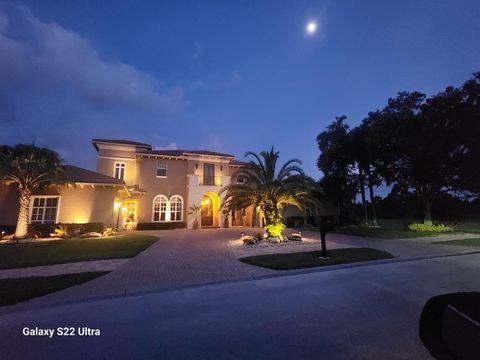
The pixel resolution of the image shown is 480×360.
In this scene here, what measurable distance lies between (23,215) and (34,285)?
43.0 ft

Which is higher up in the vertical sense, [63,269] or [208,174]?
[208,174]

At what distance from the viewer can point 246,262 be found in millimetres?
9422

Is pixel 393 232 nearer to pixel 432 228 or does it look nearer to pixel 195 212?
pixel 432 228

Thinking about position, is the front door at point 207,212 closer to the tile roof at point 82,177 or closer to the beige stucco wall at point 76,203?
the beige stucco wall at point 76,203

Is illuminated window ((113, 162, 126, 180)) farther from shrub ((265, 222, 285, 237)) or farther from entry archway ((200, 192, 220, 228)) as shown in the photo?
shrub ((265, 222, 285, 237))

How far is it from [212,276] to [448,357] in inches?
248

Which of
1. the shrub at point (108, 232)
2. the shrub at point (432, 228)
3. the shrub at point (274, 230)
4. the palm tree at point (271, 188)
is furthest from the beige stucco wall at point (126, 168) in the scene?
the shrub at point (432, 228)

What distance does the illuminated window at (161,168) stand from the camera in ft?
87.2

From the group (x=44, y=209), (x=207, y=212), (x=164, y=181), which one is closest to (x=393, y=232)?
(x=207, y=212)

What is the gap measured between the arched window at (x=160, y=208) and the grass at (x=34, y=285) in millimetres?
18447

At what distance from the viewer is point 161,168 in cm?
2672

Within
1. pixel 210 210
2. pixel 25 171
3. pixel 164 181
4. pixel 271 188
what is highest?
pixel 164 181

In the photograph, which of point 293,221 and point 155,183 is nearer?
point 155,183

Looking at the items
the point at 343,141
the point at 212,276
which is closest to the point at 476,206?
the point at 343,141
